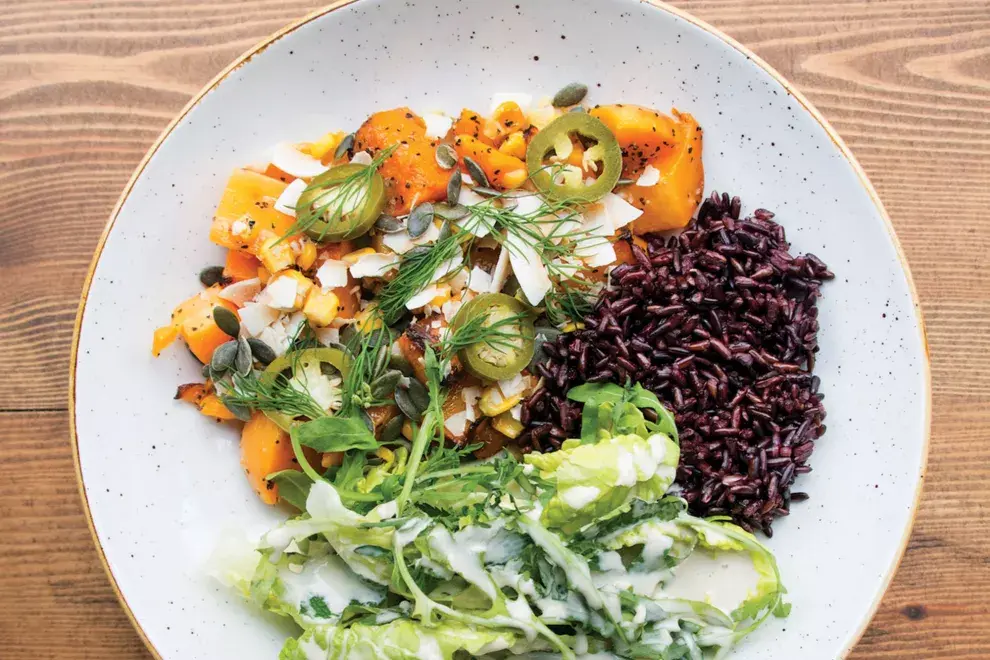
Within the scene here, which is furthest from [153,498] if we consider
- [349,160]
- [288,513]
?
[349,160]

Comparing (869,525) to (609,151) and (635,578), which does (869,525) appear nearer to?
(635,578)

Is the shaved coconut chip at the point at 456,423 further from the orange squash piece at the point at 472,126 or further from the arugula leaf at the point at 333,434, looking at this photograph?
the orange squash piece at the point at 472,126

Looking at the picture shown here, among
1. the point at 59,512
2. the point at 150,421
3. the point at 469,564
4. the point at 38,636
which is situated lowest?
the point at 38,636

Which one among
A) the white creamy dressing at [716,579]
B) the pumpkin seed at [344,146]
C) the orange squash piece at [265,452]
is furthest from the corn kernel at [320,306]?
the white creamy dressing at [716,579]

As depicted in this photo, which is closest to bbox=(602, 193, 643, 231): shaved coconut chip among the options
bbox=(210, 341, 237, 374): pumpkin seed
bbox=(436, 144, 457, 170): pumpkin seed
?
bbox=(436, 144, 457, 170): pumpkin seed

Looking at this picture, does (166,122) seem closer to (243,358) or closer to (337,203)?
(337,203)

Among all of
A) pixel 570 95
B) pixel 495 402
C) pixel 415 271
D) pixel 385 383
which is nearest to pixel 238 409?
pixel 385 383
